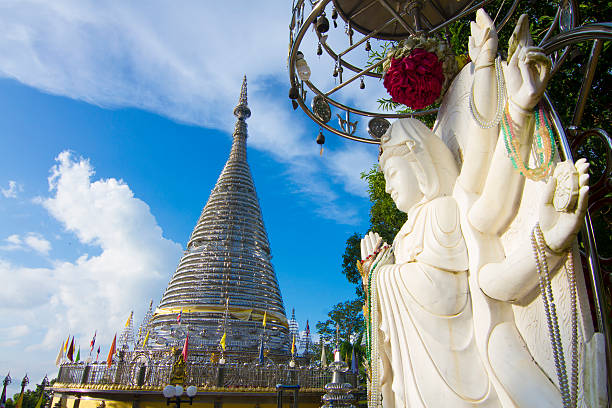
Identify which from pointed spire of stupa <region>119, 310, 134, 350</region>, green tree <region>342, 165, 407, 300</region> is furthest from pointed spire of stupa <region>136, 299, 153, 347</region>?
green tree <region>342, 165, 407, 300</region>

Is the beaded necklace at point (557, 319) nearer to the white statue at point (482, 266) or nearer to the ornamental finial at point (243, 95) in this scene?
the white statue at point (482, 266)

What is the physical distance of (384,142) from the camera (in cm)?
307

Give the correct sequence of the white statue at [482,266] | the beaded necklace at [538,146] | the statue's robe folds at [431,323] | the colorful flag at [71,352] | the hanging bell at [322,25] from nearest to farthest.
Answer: the white statue at [482,266], the beaded necklace at [538,146], the statue's robe folds at [431,323], the hanging bell at [322,25], the colorful flag at [71,352]

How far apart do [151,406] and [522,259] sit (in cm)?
1425

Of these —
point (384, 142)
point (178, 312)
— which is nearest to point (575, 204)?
point (384, 142)

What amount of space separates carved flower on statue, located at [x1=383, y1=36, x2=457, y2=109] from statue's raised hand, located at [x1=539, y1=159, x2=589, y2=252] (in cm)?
153

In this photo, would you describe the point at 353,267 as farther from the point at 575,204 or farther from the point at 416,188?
the point at 575,204

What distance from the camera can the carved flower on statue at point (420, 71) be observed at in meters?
3.05

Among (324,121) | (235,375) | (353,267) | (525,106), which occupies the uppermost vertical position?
(353,267)

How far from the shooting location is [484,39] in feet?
7.99

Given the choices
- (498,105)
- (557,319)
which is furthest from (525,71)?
(557,319)

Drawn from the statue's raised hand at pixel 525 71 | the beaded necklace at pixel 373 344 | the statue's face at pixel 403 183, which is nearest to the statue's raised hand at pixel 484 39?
the statue's raised hand at pixel 525 71

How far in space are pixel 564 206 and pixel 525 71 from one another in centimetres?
75

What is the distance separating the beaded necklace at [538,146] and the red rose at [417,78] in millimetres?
1001
